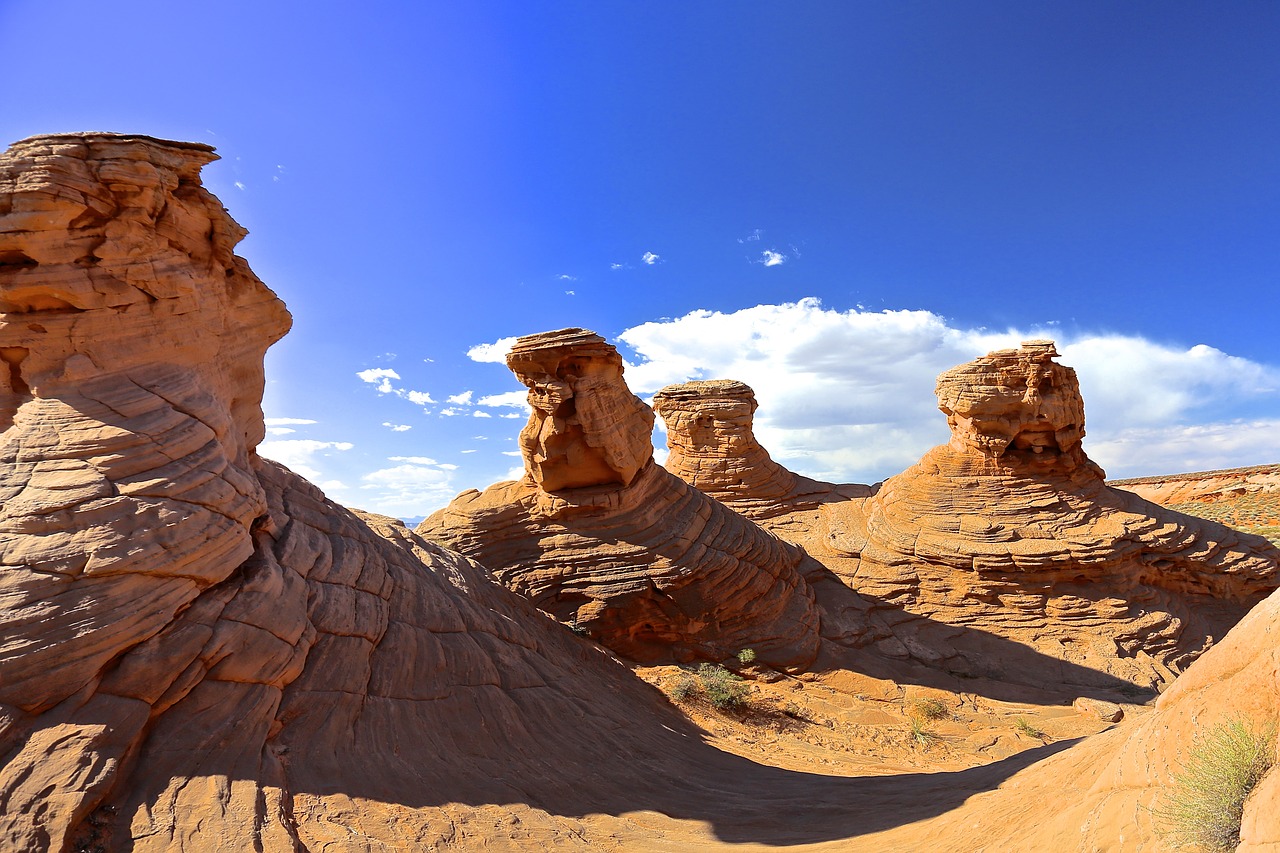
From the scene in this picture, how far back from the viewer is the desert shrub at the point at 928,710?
15594 millimetres

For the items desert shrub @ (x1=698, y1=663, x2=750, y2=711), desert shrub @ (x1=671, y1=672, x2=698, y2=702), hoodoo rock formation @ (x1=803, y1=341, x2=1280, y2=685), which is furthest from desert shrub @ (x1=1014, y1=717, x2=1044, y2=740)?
desert shrub @ (x1=671, y1=672, x2=698, y2=702)

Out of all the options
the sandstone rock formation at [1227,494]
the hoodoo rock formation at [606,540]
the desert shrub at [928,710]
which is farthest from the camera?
the sandstone rock formation at [1227,494]

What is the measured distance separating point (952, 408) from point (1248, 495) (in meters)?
35.7

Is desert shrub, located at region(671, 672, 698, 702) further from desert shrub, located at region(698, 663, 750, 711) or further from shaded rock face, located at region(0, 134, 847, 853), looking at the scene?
shaded rock face, located at region(0, 134, 847, 853)

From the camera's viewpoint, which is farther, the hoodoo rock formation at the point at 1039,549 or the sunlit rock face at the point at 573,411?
the hoodoo rock formation at the point at 1039,549

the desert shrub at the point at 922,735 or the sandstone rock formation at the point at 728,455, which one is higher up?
the sandstone rock formation at the point at 728,455

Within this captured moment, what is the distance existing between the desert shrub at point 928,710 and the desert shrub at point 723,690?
13.3ft

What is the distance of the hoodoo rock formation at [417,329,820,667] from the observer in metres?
16.8

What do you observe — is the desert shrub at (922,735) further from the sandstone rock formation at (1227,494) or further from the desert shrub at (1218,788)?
the sandstone rock formation at (1227,494)

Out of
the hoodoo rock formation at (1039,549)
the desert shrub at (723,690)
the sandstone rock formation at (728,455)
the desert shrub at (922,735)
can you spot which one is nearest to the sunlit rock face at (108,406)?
the desert shrub at (723,690)

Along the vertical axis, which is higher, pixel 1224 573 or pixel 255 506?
pixel 255 506

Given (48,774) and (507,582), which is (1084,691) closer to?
(507,582)

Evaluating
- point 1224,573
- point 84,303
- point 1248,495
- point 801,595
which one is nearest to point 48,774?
point 84,303

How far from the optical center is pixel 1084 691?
17.4m
